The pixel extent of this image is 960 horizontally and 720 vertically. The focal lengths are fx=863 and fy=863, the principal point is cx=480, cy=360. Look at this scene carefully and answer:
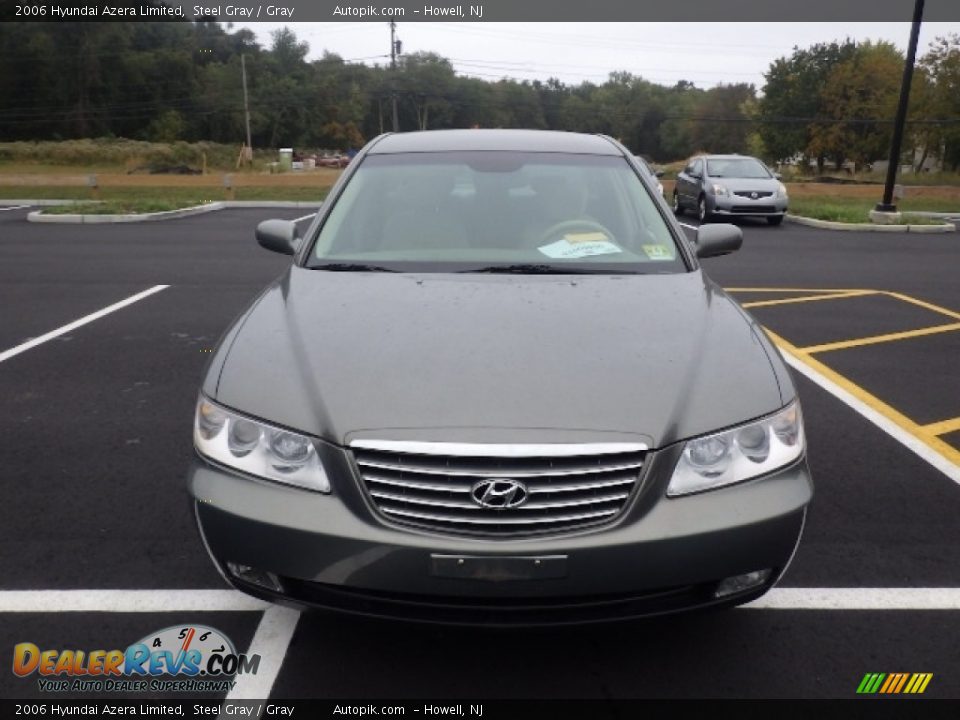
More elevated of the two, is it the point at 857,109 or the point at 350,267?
the point at 857,109

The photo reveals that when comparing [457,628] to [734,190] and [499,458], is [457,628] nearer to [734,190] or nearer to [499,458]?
[499,458]

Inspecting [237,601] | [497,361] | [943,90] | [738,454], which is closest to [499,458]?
[497,361]

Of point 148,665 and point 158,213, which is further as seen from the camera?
point 158,213

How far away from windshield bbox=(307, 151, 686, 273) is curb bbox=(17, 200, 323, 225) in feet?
37.2

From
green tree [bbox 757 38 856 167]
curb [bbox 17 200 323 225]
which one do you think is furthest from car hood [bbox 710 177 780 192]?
green tree [bbox 757 38 856 167]

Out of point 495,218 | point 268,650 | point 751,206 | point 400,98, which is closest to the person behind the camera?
point 268,650

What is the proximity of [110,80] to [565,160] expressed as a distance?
8877cm

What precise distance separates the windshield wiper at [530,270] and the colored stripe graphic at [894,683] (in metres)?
1.74

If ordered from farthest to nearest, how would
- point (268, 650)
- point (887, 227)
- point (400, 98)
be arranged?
point (400, 98)
point (887, 227)
point (268, 650)

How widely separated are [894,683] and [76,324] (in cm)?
679

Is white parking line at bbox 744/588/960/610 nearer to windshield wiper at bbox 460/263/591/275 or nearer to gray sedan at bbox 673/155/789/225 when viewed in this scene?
windshield wiper at bbox 460/263/591/275

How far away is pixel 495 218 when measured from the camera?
3797 mm

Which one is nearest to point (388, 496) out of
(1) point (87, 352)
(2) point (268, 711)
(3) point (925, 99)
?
(2) point (268, 711)

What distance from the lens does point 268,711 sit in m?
2.46
